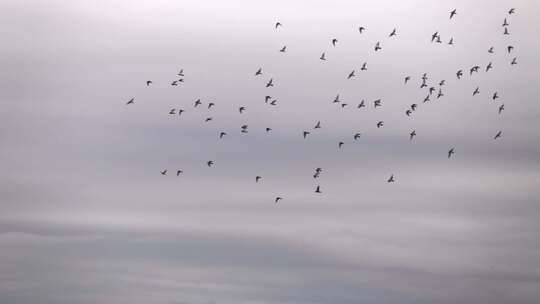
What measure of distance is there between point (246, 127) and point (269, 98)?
23.6 ft

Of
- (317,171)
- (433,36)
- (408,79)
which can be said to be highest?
(433,36)

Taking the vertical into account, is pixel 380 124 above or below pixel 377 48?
below

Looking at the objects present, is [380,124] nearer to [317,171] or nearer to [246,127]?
[317,171]

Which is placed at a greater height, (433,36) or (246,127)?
(433,36)

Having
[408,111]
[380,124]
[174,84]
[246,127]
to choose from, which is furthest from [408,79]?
Answer: [174,84]

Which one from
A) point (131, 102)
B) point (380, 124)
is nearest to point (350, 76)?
point (380, 124)

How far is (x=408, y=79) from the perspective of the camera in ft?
434

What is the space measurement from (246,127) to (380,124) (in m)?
26.0

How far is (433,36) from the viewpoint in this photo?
140 meters

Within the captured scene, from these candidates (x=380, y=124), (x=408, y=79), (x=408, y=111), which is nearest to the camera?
(x=408, y=79)

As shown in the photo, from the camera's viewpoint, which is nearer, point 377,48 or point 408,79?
point 408,79

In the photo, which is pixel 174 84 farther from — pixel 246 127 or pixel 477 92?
A: pixel 477 92

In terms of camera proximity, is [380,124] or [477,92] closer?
[477,92]

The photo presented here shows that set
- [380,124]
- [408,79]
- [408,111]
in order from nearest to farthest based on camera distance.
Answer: [408,79], [408,111], [380,124]
